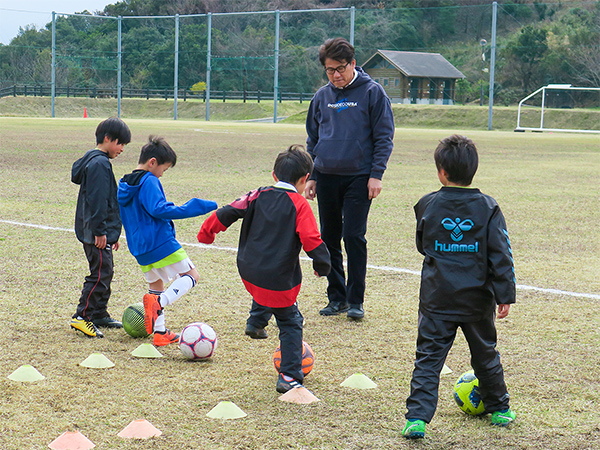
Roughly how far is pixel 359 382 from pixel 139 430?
118cm

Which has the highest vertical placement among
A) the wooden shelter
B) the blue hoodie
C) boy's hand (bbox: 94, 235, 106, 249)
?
the wooden shelter

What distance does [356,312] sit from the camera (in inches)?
193

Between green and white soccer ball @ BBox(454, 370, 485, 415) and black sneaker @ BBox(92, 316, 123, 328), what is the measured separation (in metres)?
2.29

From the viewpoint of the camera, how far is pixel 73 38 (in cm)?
4756

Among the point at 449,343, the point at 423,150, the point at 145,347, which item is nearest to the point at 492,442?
the point at 449,343

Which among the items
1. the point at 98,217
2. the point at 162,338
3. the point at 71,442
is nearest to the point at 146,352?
the point at 162,338

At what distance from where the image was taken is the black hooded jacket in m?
4.34

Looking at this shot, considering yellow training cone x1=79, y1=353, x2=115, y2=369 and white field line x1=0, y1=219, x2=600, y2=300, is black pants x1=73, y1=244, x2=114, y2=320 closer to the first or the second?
yellow training cone x1=79, y1=353, x2=115, y2=369

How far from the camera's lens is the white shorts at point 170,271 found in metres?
4.36

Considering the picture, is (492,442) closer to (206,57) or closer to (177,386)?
(177,386)

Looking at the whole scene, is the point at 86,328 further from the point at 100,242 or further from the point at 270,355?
the point at 270,355

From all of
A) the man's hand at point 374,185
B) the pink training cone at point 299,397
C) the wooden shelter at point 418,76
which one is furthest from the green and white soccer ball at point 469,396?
the wooden shelter at point 418,76

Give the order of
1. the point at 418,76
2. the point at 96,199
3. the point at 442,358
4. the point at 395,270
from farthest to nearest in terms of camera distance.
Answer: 1. the point at 418,76
2. the point at 395,270
3. the point at 96,199
4. the point at 442,358

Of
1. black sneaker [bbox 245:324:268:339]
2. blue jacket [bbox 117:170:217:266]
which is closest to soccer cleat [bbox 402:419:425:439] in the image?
black sneaker [bbox 245:324:268:339]
